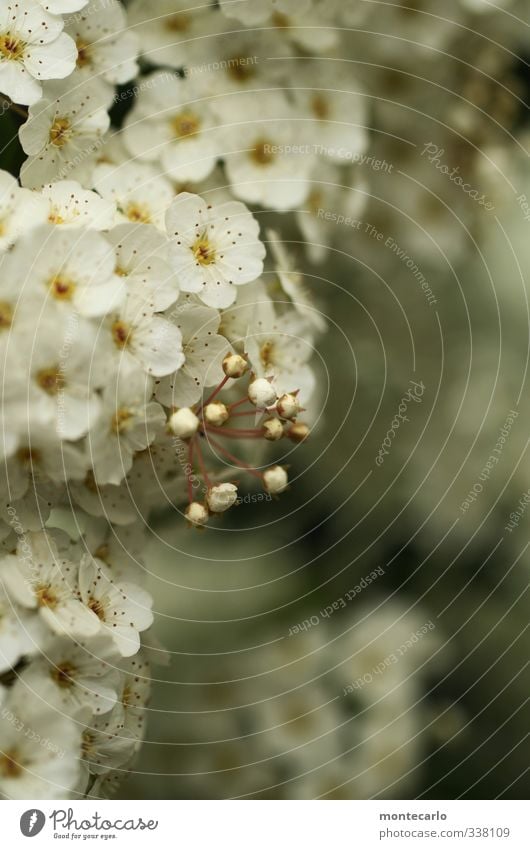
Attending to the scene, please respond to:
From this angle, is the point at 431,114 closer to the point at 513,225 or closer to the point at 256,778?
the point at 513,225

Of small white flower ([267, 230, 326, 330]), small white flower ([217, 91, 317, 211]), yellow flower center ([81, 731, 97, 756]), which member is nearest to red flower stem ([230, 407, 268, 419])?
small white flower ([267, 230, 326, 330])

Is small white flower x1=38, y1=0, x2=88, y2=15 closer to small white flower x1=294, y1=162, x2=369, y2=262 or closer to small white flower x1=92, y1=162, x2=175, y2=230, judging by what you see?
small white flower x1=92, y1=162, x2=175, y2=230

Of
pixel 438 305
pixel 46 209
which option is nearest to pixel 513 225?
pixel 438 305

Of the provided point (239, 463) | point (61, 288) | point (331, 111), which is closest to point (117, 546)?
point (239, 463)

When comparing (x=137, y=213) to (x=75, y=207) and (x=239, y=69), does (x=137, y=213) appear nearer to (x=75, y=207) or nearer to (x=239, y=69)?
(x=75, y=207)

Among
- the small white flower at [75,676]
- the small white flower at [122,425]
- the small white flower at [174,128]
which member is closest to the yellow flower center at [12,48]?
the small white flower at [174,128]
